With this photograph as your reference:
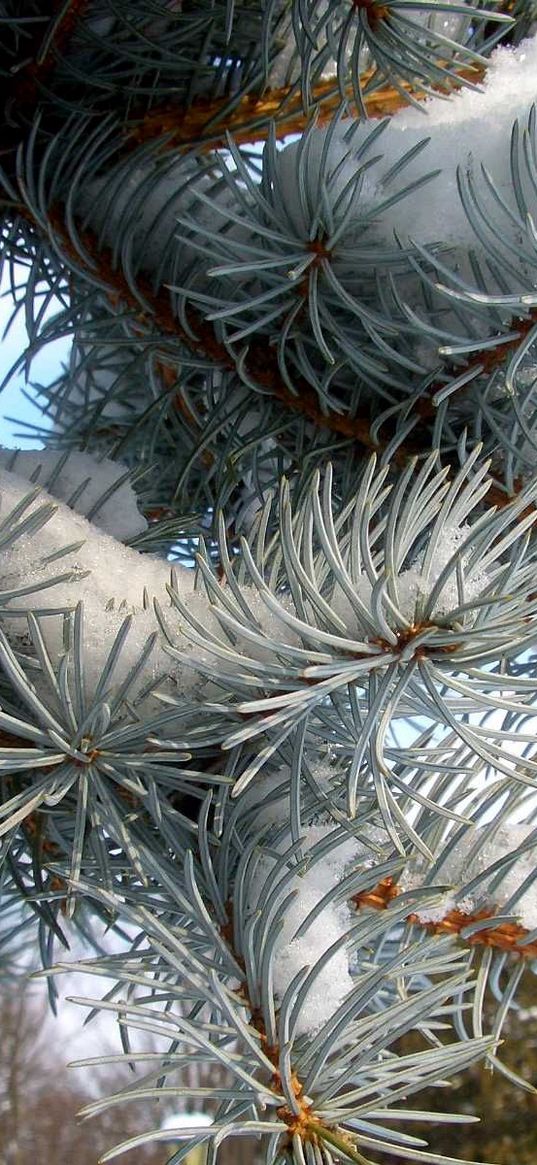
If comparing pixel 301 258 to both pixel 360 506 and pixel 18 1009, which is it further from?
pixel 18 1009

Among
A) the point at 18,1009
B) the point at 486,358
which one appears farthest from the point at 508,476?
the point at 18,1009

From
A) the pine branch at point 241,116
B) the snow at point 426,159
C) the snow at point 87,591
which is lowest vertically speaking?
the snow at point 87,591

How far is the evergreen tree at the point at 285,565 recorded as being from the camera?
213mm

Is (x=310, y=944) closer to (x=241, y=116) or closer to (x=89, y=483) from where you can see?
(x=89, y=483)

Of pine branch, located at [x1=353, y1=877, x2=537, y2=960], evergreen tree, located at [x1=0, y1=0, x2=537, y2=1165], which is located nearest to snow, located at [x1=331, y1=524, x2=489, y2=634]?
evergreen tree, located at [x1=0, y1=0, x2=537, y2=1165]

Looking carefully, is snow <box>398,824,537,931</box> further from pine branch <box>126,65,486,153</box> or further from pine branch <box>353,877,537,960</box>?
pine branch <box>126,65,486,153</box>

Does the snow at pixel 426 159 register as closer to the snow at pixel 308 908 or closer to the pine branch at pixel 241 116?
the pine branch at pixel 241 116

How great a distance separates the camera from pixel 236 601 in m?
0.23

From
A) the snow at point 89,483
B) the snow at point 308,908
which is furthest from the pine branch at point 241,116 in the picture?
the snow at point 308,908

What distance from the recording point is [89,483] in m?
0.35

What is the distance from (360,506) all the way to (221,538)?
41mm

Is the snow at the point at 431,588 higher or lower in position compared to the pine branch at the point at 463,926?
higher

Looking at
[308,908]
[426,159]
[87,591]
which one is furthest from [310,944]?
[426,159]

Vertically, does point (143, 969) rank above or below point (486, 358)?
below
